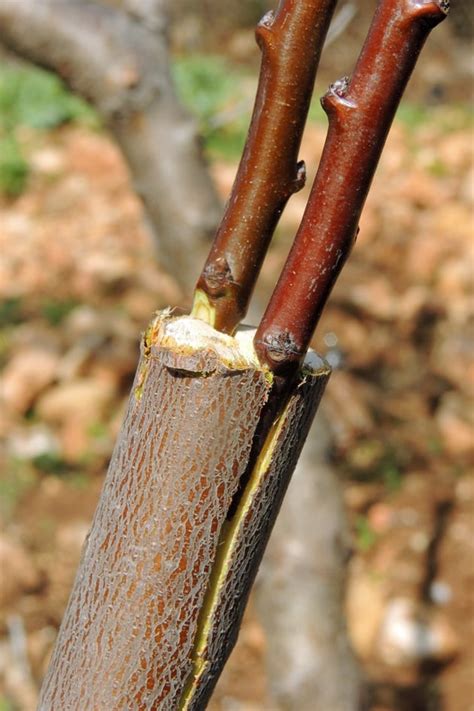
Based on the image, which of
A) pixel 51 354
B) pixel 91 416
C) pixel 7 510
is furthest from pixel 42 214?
pixel 7 510

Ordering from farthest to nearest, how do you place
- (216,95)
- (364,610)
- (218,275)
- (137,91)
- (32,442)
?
1. (216,95)
2. (32,442)
3. (364,610)
4. (137,91)
5. (218,275)

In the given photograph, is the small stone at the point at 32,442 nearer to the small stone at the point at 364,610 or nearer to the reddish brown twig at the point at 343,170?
the small stone at the point at 364,610

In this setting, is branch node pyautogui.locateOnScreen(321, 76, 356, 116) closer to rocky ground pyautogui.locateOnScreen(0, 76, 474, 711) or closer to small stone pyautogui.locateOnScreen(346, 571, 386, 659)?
rocky ground pyautogui.locateOnScreen(0, 76, 474, 711)

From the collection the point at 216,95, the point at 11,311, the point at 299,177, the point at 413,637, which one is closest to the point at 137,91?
the point at 299,177

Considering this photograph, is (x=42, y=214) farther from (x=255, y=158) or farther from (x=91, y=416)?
(x=255, y=158)

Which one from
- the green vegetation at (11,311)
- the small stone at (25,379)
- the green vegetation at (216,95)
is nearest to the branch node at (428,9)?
the small stone at (25,379)

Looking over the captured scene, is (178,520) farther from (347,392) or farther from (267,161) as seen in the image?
(347,392)
